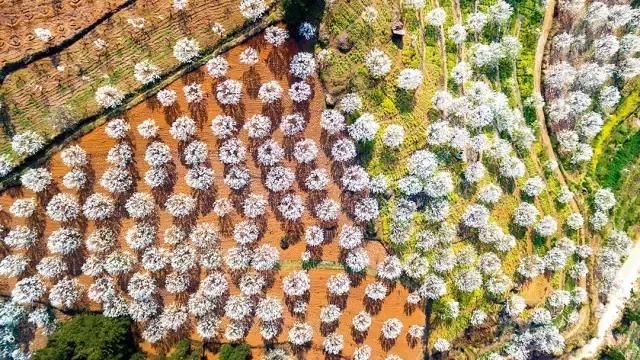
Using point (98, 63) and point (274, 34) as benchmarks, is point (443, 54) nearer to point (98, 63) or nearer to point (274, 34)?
point (274, 34)

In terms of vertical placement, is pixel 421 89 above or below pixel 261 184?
above

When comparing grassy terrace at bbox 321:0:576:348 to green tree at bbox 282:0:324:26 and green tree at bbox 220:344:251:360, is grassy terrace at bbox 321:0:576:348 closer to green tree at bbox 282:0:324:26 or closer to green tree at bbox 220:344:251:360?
green tree at bbox 282:0:324:26

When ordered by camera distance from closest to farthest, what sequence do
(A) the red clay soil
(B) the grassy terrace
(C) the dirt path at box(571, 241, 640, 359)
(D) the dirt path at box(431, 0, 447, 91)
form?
A: (A) the red clay soil, (B) the grassy terrace, (D) the dirt path at box(431, 0, 447, 91), (C) the dirt path at box(571, 241, 640, 359)

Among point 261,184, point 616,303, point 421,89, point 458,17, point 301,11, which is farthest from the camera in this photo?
Result: point 616,303

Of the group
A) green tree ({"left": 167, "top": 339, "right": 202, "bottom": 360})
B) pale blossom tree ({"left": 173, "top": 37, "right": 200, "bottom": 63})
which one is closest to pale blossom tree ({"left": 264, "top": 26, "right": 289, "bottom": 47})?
pale blossom tree ({"left": 173, "top": 37, "right": 200, "bottom": 63})

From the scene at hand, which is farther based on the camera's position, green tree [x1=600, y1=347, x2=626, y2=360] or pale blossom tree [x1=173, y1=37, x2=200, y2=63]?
green tree [x1=600, y1=347, x2=626, y2=360]

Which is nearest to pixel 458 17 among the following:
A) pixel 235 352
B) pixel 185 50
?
pixel 185 50
